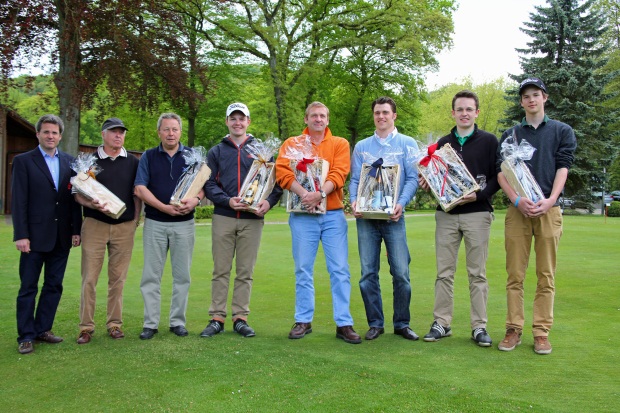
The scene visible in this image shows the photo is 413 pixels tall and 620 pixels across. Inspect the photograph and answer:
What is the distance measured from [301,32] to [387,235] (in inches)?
1267

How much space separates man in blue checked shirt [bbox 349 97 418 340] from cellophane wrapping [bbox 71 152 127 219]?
8.15ft

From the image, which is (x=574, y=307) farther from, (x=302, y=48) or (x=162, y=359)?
(x=302, y=48)

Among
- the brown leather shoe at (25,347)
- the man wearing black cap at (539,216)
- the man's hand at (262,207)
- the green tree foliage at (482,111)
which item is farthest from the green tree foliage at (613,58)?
the brown leather shoe at (25,347)

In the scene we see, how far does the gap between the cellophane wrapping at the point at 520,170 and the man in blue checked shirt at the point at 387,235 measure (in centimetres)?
98

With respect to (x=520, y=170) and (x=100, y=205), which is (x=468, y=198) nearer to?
(x=520, y=170)

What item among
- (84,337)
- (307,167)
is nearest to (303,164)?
(307,167)

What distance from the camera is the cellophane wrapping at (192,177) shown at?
6047 mm

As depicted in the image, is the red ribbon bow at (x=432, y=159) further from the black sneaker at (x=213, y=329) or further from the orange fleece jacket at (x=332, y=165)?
the black sneaker at (x=213, y=329)

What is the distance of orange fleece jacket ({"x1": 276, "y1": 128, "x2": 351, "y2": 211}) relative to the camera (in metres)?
5.95

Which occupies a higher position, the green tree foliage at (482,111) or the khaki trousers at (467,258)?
the green tree foliage at (482,111)

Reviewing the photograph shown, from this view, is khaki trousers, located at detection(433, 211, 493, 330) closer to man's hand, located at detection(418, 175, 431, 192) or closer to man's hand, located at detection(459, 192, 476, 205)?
man's hand, located at detection(459, 192, 476, 205)

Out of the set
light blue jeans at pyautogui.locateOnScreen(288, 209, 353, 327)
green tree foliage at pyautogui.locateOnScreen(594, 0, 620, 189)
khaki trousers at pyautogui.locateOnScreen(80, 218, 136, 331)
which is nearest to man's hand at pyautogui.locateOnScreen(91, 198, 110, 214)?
khaki trousers at pyautogui.locateOnScreen(80, 218, 136, 331)

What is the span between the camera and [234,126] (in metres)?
6.25

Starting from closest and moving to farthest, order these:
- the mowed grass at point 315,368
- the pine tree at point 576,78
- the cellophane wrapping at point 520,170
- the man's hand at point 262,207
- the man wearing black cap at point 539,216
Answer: the mowed grass at point 315,368 → the cellophane wrapping at point 520,170 → the man wearing black cap at point 539,216 → the man's hand at point 262,207 → the pine tree at point 576,78
